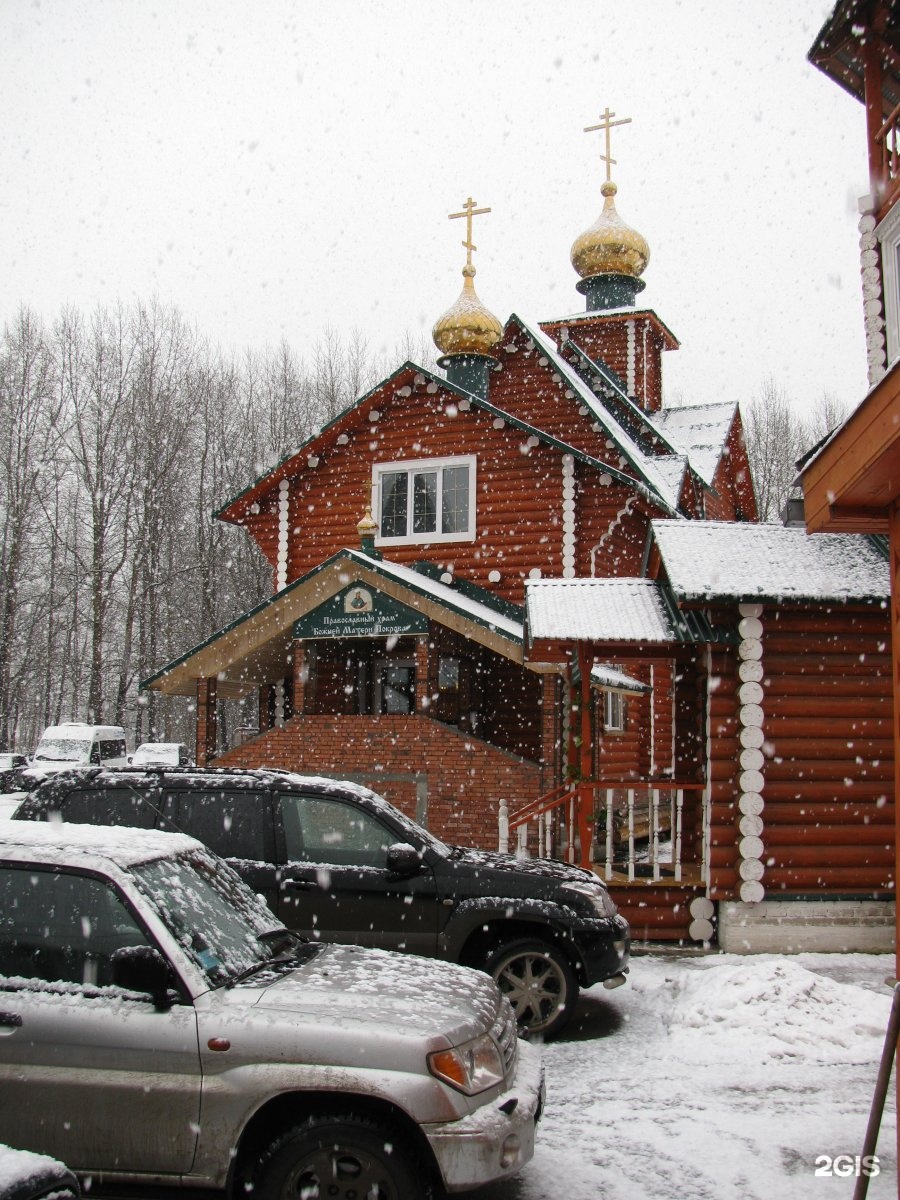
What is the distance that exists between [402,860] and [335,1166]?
306 cm

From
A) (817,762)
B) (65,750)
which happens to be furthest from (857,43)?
(65,750)

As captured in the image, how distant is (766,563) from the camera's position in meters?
10.7

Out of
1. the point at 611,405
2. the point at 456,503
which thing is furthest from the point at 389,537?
the point at 611,405

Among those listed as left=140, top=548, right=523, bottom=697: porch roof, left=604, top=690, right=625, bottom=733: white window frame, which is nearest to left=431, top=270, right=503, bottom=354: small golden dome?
left=140, top=548, right=523, bottom=697: porch roof

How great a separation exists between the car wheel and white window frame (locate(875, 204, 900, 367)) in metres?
8.48

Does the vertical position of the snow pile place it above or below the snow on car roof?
below

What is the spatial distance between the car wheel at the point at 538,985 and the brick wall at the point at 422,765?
7.29m

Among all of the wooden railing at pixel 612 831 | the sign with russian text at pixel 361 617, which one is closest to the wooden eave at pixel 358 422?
the sign with russian text at pixel 361 617

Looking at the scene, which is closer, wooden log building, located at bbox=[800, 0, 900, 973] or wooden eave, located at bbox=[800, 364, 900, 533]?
wooden eave, located at bbox=[800, 364, 900, 533]

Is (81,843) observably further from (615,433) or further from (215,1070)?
(615,433)

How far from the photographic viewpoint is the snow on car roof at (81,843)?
4.61 meters

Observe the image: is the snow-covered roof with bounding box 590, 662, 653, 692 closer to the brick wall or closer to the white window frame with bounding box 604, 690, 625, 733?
the white window frame with bounding box 604, 690, 625, 733

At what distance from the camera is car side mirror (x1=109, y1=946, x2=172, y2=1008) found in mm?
4164

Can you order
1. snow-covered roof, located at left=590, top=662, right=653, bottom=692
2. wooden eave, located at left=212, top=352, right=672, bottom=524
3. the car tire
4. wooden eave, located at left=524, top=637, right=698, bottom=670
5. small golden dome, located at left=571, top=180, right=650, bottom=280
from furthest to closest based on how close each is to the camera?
small golden dome, located at left=571, top=180, right=650, bottom=280, wooden eave, located at left=212, top=352, right=672, bottom=524, snow-covered roof, located at left=590, top=662, right=653, bottom=692, wooden eave, located at left=524, top=637, right=698, bottom=670, the car tire
